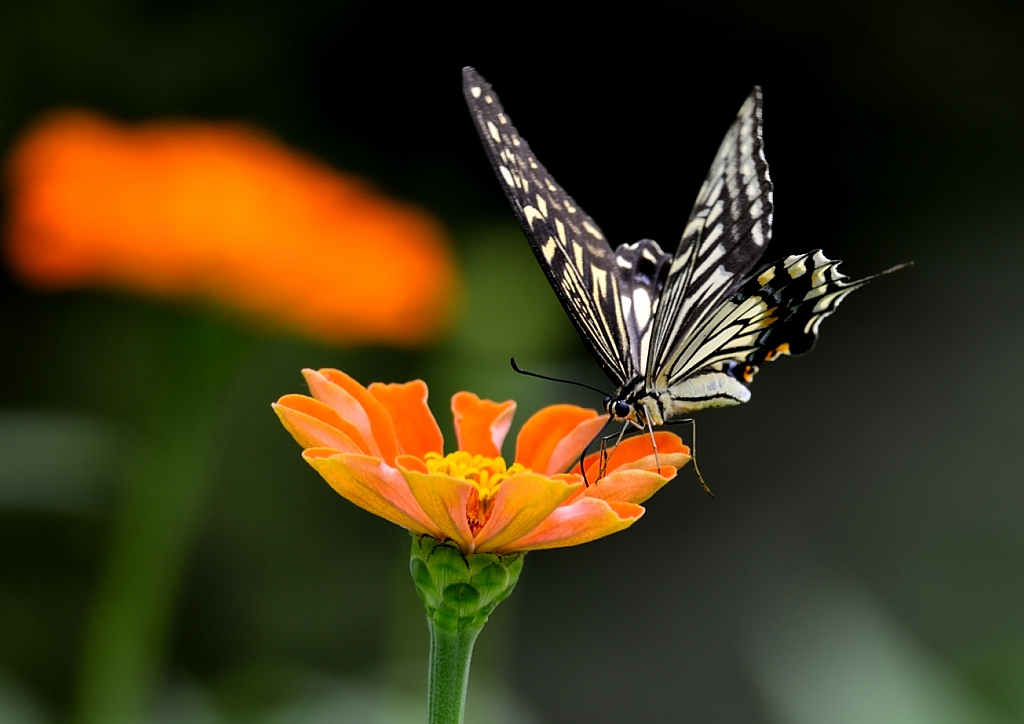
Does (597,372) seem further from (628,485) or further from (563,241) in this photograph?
(628,485)

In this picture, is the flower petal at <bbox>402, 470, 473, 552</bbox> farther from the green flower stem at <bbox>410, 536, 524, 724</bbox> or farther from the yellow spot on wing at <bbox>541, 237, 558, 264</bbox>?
the yellow spot on wing at <bbox>541, 237, 558, 264</bbox>

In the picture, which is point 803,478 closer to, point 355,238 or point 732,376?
point 355,238

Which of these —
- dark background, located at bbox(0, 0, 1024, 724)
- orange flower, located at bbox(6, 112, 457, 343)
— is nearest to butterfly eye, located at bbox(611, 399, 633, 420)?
orange flower, located at bbox(6, 112, 457, 343)

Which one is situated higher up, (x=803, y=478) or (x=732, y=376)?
(x=732, y=376)

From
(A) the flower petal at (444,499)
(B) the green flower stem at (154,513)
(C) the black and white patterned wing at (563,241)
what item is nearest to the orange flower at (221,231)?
(B) the green flower stem at (154,513)

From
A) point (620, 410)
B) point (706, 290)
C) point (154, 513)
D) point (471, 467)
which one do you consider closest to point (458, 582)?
point (471, 467)

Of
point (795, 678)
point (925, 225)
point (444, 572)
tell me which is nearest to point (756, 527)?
point (925, 225)
